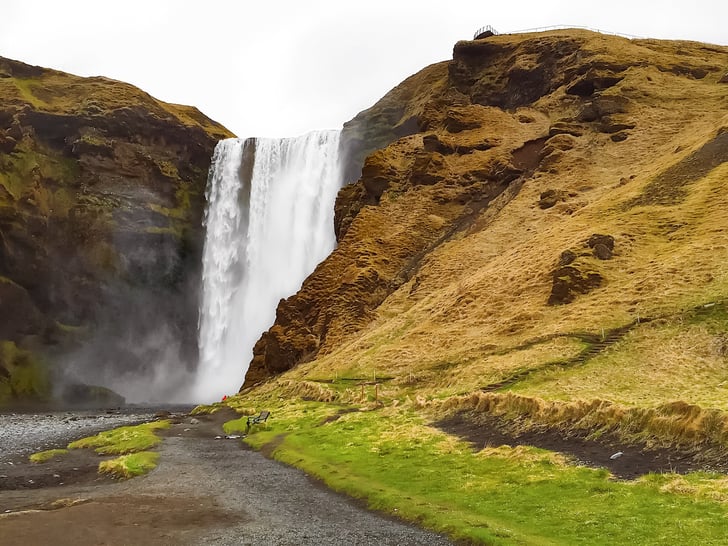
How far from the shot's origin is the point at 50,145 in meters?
105

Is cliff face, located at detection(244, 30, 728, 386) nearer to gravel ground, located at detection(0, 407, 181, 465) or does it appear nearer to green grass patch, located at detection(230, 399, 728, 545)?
gravel ground, located at detection(0, 407, 181, 465)

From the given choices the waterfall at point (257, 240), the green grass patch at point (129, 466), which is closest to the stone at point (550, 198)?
the waterfall at point (257, 240)

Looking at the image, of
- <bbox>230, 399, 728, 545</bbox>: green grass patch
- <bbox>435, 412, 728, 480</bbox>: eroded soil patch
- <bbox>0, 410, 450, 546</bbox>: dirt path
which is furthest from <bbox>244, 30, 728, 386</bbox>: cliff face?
<bbox>0, 410, 450, 546</bbox>: dirt path

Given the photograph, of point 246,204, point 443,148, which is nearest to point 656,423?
point 443,148

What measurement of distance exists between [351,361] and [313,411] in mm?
9382

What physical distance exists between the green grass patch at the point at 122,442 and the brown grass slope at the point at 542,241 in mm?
13914

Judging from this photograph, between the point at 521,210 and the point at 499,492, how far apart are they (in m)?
48.8

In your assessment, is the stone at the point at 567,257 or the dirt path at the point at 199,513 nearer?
the dirt path at the point at 199,513

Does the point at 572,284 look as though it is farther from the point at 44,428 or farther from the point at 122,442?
the point at 44,428

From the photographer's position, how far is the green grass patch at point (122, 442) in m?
33.9

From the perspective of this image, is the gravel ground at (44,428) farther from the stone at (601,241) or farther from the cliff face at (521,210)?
the stone at (601,241)

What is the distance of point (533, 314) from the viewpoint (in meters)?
41.8

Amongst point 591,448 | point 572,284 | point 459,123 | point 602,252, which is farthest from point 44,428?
point 459,123

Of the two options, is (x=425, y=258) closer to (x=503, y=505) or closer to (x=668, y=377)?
(x=668, y=377)
